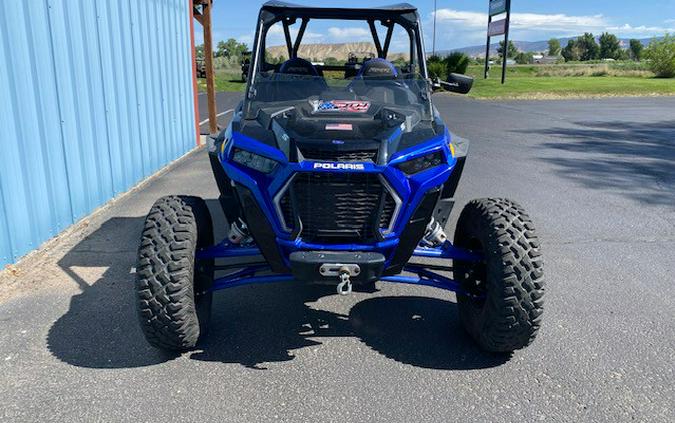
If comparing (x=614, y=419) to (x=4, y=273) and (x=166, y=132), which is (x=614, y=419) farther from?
(x=166, y=132)

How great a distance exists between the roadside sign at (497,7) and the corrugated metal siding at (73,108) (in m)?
29.8

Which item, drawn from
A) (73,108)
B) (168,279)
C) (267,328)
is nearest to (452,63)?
(73,108)

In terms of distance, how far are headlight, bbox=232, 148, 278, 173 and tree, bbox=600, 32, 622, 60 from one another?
12192cm

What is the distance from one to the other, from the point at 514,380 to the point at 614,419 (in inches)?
20.9

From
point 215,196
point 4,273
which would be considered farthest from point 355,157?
point 215,196

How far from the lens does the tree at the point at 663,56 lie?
41719 mm

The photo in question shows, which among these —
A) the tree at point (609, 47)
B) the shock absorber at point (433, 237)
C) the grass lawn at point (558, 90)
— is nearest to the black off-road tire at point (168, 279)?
the shock absorber at point (433, 237)

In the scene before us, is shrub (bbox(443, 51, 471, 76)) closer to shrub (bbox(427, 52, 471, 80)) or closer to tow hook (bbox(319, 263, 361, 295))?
shrub (bbox(427, 52, 471, 80))

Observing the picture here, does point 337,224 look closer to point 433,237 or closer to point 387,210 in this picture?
point 387,210

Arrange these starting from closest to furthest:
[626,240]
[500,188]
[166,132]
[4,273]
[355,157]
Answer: [355,157] → [4,273] → [626,240] → [500,188] → [166,132]

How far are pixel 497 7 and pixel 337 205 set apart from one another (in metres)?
36.1

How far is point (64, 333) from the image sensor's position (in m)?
3.61

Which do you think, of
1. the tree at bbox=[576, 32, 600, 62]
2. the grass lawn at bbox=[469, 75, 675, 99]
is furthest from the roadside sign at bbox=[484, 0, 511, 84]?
the tree at bbox=[576, 32, 600, 62]

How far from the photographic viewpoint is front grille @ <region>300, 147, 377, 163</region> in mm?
2953
